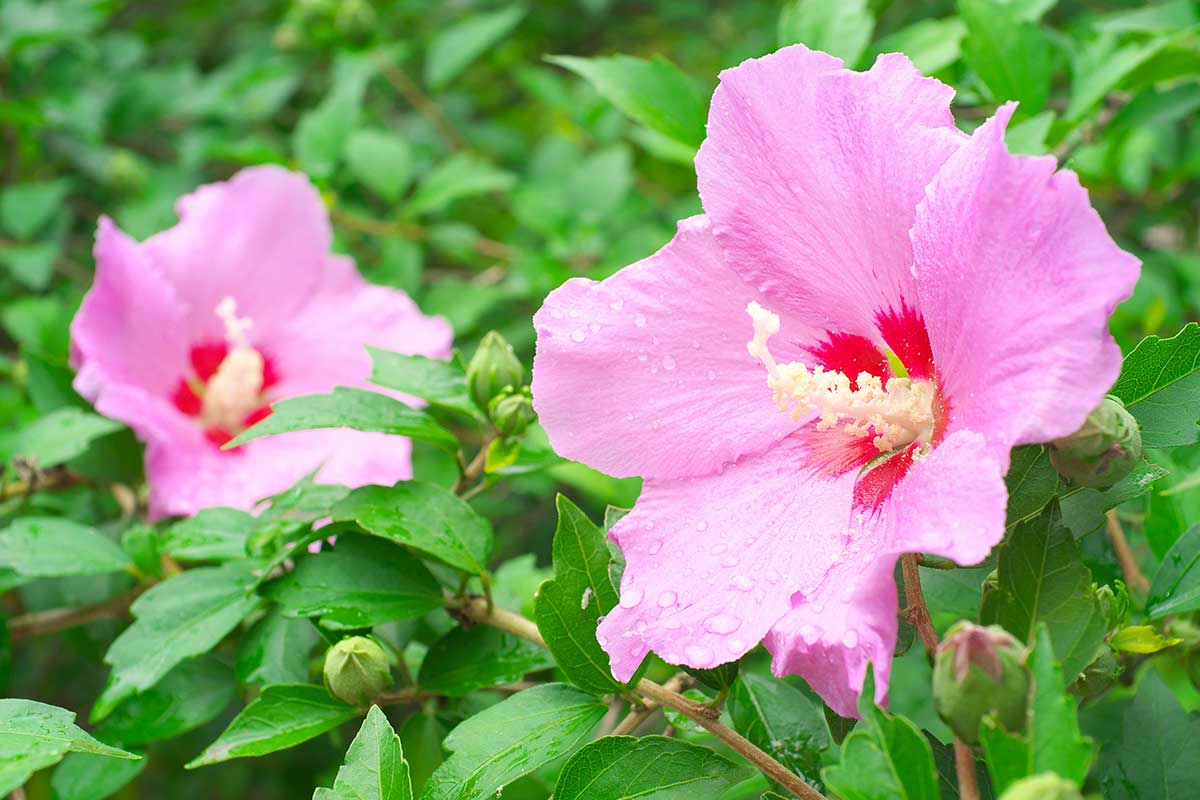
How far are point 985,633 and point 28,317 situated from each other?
87.9 inches

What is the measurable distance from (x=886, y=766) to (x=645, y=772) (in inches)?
11.8

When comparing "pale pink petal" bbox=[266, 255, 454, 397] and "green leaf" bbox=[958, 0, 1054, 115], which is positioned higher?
"green leaf" bbox=[958, 0, 1054, 115]

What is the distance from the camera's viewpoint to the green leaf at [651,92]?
5.82 ft

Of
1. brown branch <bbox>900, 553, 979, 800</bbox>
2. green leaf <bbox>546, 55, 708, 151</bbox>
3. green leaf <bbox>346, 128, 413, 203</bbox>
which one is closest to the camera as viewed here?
brown branch <bbox>900, 553, 979, 800</bbox>

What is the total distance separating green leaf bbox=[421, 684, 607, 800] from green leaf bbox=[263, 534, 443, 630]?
0.66ft

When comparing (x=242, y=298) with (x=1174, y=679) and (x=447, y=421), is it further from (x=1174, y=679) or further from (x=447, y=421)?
(x=1174, y=679)

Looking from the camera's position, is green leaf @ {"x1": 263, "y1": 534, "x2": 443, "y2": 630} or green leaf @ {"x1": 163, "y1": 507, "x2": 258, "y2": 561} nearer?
green leaf @ {"x1": 263, "y1": 534, "x2": 443, "y2": 630}

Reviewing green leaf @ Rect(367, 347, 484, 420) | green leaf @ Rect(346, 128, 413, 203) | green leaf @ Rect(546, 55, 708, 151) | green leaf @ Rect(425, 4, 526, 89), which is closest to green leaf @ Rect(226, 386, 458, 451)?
green leaf @ Rect(367, 347, 484, 420)

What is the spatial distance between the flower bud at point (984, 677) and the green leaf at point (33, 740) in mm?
673

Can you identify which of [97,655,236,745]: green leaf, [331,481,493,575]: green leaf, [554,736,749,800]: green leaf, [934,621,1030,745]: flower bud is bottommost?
[97,655,236,745]: green leaf

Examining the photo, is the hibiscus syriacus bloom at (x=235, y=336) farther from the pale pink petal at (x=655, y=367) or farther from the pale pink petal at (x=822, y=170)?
the pale pink petal at (x=822, y=170)

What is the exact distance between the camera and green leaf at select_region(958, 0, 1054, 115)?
1705 millimetres

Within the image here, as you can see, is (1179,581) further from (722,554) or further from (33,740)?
(33,740)

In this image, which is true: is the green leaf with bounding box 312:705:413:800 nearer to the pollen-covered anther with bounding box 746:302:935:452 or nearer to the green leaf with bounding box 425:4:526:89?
the pollen-covered anther with bounding box 746:302:935:452
